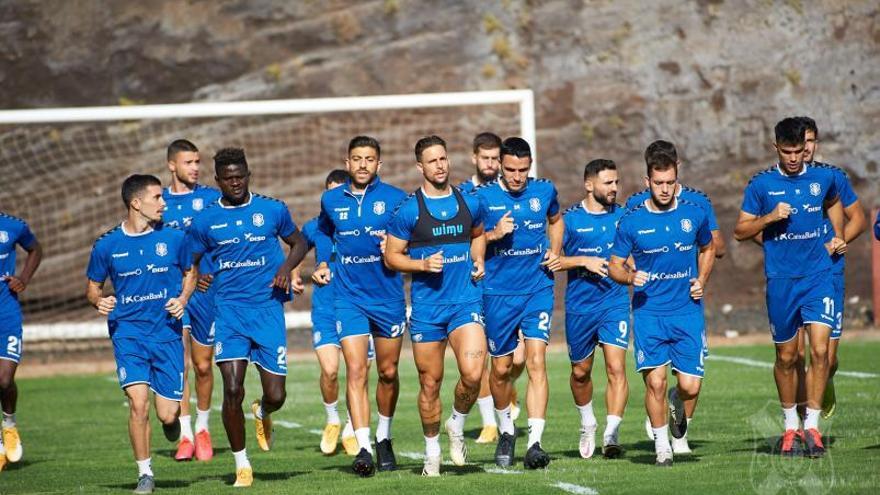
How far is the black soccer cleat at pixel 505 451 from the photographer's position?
11922 mm

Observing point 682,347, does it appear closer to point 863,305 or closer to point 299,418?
point 299,418

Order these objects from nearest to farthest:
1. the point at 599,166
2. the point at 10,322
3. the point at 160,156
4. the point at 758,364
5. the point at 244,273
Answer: the point at 244,273, the point at 599,166, the point at 10,322, the point at 758,364, the point at 160,156

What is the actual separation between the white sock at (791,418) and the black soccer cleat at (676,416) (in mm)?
829

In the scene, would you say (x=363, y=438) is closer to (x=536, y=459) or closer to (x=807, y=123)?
(x=536, y=459)

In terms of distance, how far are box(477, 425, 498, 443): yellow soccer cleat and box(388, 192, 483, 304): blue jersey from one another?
2.94 meters

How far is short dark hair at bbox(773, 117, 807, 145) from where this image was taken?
11.9 metres

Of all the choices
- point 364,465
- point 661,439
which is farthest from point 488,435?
point 661,439

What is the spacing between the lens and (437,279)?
11.5 m

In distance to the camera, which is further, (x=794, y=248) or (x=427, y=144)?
(x=794, y=248)

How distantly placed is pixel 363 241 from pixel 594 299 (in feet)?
7.25

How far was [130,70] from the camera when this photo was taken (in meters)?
36.2

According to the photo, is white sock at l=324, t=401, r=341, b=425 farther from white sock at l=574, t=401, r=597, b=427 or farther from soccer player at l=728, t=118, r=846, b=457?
soccer player at l=728, t=118, r=846, b=457

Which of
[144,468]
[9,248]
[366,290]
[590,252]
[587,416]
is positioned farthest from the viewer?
[9,248]

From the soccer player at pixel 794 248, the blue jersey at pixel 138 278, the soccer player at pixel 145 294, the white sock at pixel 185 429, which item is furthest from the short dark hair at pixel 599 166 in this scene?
the white sock at pixel 185 429
